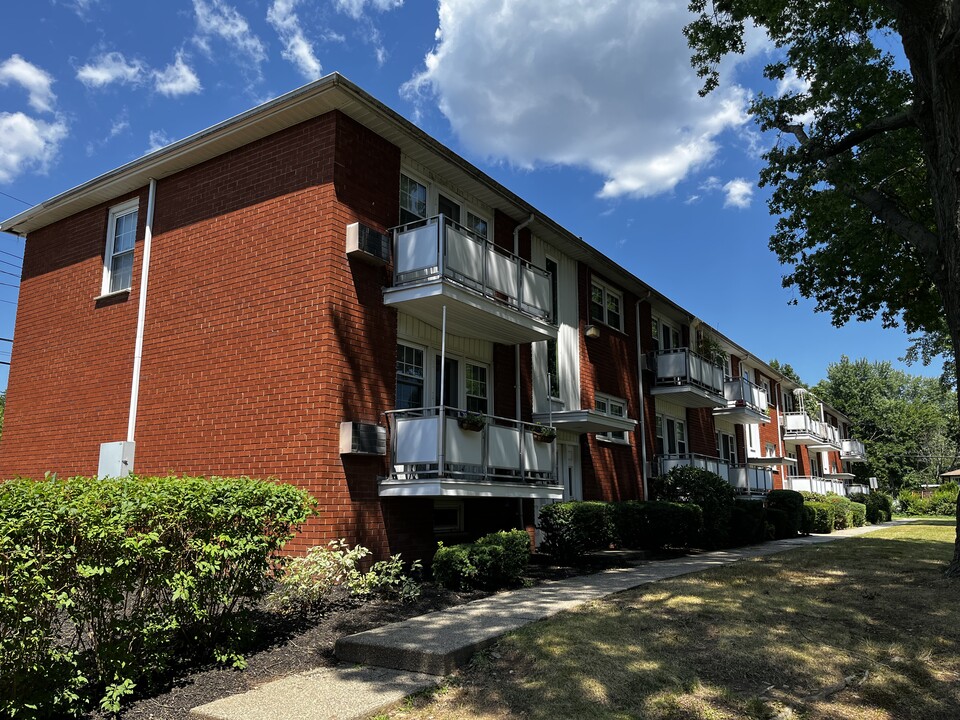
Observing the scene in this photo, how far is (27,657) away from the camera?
4973 millimetres

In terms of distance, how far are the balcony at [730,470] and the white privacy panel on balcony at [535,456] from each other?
791 cm

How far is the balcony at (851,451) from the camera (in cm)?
4836

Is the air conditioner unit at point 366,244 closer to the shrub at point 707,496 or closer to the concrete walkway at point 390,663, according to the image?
the concrete walkway at point 390,663

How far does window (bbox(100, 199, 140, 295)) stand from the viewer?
1391 centimetres

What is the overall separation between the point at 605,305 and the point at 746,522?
6.95 m

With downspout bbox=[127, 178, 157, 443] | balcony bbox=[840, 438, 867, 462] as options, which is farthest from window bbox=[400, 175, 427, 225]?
balcony bbox=[840, 438, 867, 462]

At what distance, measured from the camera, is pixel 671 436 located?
22797 millimetres

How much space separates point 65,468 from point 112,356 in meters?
2.43

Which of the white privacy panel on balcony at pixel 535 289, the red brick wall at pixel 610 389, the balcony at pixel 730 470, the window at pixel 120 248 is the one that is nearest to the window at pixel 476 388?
the white privacy panel on balcony at pixel 535 289

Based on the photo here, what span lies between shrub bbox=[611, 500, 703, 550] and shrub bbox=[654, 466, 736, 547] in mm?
1265

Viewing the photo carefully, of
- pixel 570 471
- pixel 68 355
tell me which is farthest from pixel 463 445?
pixel 68 355

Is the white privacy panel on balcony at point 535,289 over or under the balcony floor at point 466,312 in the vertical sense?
over

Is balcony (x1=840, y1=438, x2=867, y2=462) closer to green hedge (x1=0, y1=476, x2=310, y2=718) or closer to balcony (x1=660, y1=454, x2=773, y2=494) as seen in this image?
balcony (x1=660, y1=454, x2=773, y2=494)

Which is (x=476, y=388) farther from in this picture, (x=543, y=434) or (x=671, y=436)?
(x=671, y=436)
